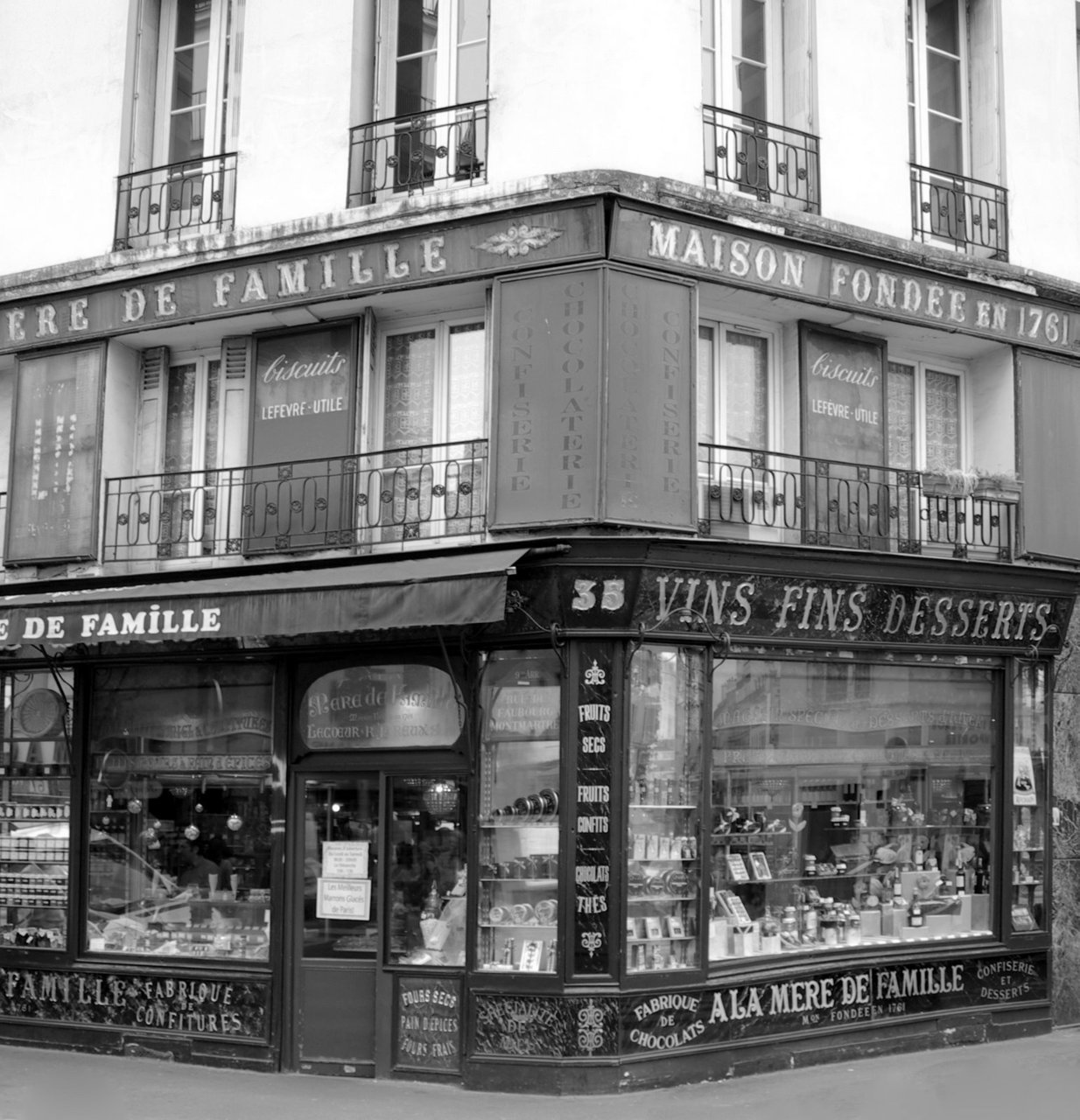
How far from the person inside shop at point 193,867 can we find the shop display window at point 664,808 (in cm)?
342

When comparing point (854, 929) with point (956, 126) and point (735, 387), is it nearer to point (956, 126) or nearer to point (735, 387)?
point (735, 387)

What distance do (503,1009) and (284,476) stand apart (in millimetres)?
4328

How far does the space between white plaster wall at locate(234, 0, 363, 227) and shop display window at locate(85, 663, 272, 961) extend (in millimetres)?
3603

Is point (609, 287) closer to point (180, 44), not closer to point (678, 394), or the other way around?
point (678, 394)

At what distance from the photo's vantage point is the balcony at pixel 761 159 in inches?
480

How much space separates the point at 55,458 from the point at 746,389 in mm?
5596

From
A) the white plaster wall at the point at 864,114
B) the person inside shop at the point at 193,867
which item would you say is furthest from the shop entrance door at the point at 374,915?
the white plaster wall at the point at 864,114

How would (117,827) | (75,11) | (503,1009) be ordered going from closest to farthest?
(503,1009), (117,827), (75,11)

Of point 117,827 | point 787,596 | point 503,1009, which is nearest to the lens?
point 503,1009

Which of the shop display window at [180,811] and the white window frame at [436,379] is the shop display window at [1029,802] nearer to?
the white window frame at [436,379]

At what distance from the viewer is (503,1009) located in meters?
11.2

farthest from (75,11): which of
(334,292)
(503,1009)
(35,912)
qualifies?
(503,1009)

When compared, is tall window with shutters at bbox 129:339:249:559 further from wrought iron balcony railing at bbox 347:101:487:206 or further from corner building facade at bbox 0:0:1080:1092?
wrought iron balcony railing at bbox 347:101:487:206

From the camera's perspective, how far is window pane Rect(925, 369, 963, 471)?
13.7 m
